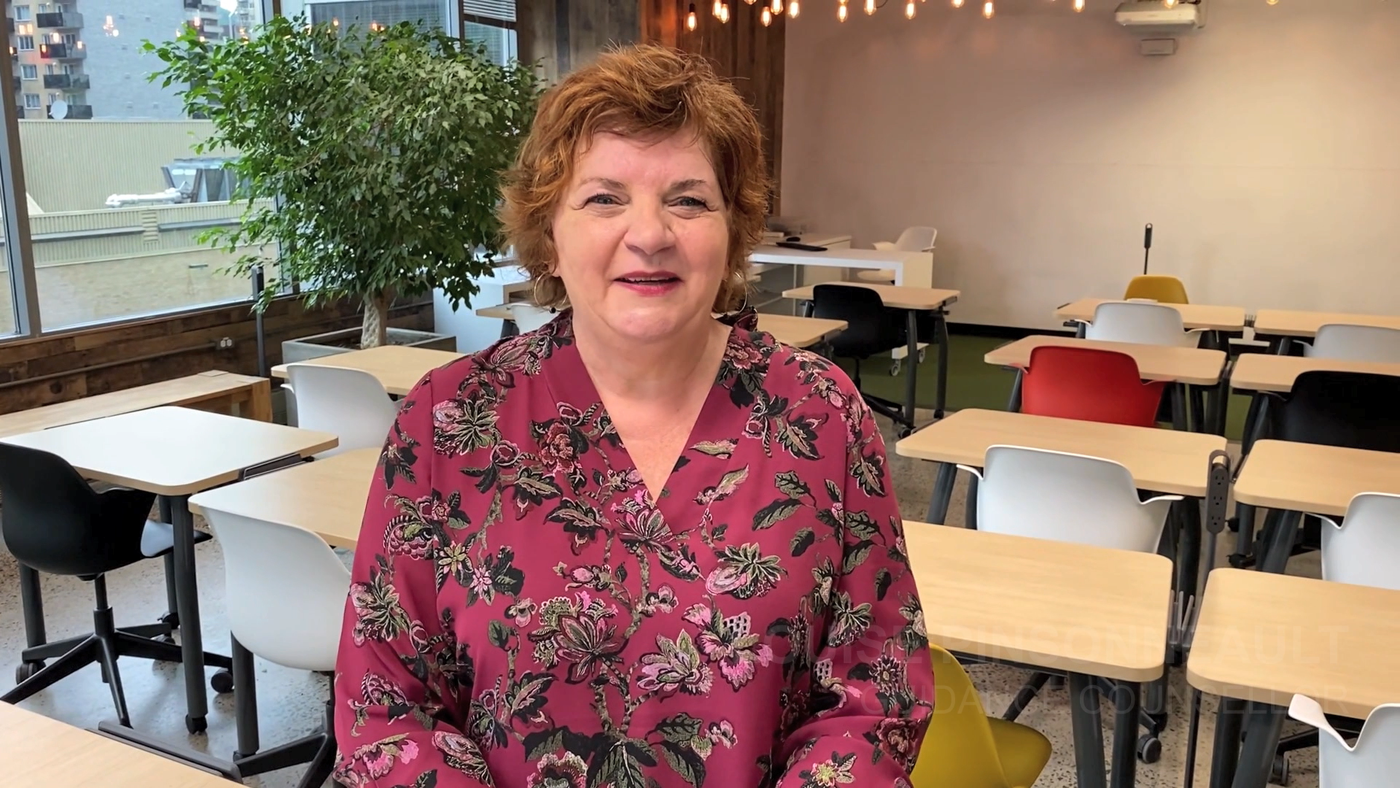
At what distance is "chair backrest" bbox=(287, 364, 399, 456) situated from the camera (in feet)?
12.5

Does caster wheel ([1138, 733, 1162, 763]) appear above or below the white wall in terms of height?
below

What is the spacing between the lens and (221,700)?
3.27 metres

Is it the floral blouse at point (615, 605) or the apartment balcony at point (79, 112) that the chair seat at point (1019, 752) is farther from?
the apartment balcony at point (79, 112)

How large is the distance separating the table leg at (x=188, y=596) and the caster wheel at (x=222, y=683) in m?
0.27

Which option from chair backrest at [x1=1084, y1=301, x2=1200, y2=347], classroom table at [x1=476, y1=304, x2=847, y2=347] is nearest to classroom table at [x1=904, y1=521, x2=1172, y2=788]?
classroom table at [x1=476, y1=304, x2=847, y2=347]

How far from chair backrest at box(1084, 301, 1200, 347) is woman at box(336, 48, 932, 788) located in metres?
4.43

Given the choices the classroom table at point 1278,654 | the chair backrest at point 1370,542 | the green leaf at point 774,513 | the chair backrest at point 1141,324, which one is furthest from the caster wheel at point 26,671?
the chair backrest at point 1141,324

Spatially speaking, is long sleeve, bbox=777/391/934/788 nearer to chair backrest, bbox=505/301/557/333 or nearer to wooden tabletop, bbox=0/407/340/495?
wooden tabletop, bbox=0/407/340/495

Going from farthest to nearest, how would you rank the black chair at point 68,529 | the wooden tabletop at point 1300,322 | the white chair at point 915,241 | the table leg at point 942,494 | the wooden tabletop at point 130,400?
the white chair at point 915,241
the wooden tabletop at point 1300,322
the wooden tabletop at point 130,400
the table leg at point 942,494
the black chair at point 68,529

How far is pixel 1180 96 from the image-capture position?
28.9 feet

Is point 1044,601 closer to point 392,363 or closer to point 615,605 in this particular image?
point 615,605

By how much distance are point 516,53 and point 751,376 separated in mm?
7131

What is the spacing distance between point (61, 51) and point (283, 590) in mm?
3900

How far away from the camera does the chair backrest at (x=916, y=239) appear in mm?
9406
